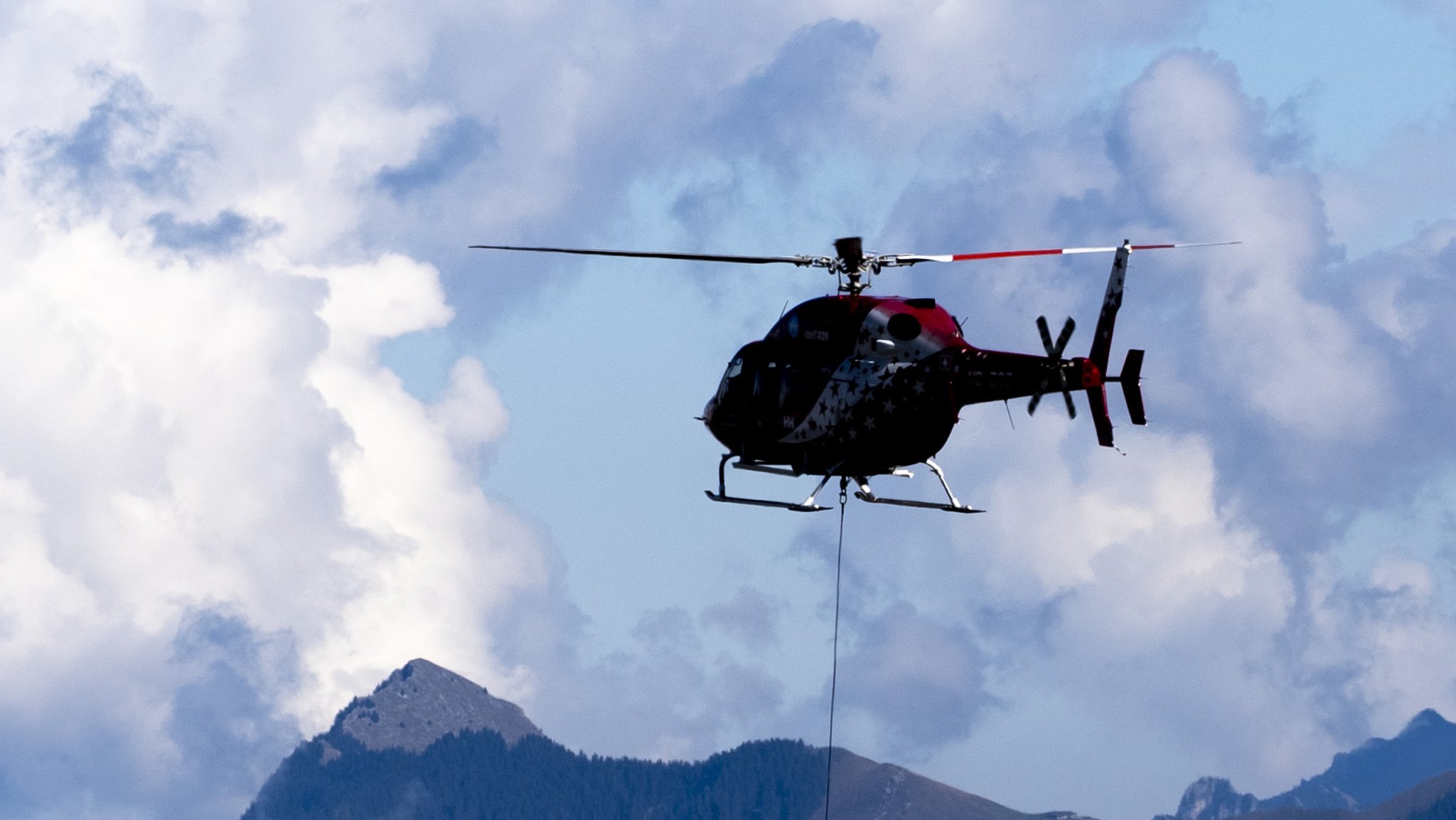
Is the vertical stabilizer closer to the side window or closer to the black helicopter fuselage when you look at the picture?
the black helicopter fuselage

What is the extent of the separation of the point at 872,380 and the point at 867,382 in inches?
8.5

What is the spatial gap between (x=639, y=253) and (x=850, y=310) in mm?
7546

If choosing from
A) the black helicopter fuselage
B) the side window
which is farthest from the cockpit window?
the side window

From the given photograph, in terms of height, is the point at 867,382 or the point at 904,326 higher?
the point at 904,326

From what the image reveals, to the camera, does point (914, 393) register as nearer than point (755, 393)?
Yes

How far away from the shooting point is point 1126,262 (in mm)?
75438

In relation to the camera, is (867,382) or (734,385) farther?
(734,385)

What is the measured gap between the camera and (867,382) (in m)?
78.2

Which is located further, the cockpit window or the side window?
the side window

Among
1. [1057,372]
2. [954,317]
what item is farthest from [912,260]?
[1057,372]

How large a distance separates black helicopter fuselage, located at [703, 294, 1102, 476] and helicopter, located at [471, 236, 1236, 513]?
0.11ft

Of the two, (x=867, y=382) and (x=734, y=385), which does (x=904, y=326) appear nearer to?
(x=867, y=382)

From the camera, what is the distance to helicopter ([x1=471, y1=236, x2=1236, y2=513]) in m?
75.9

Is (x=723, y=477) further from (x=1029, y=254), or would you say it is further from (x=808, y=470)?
(x=1029, y=254)
